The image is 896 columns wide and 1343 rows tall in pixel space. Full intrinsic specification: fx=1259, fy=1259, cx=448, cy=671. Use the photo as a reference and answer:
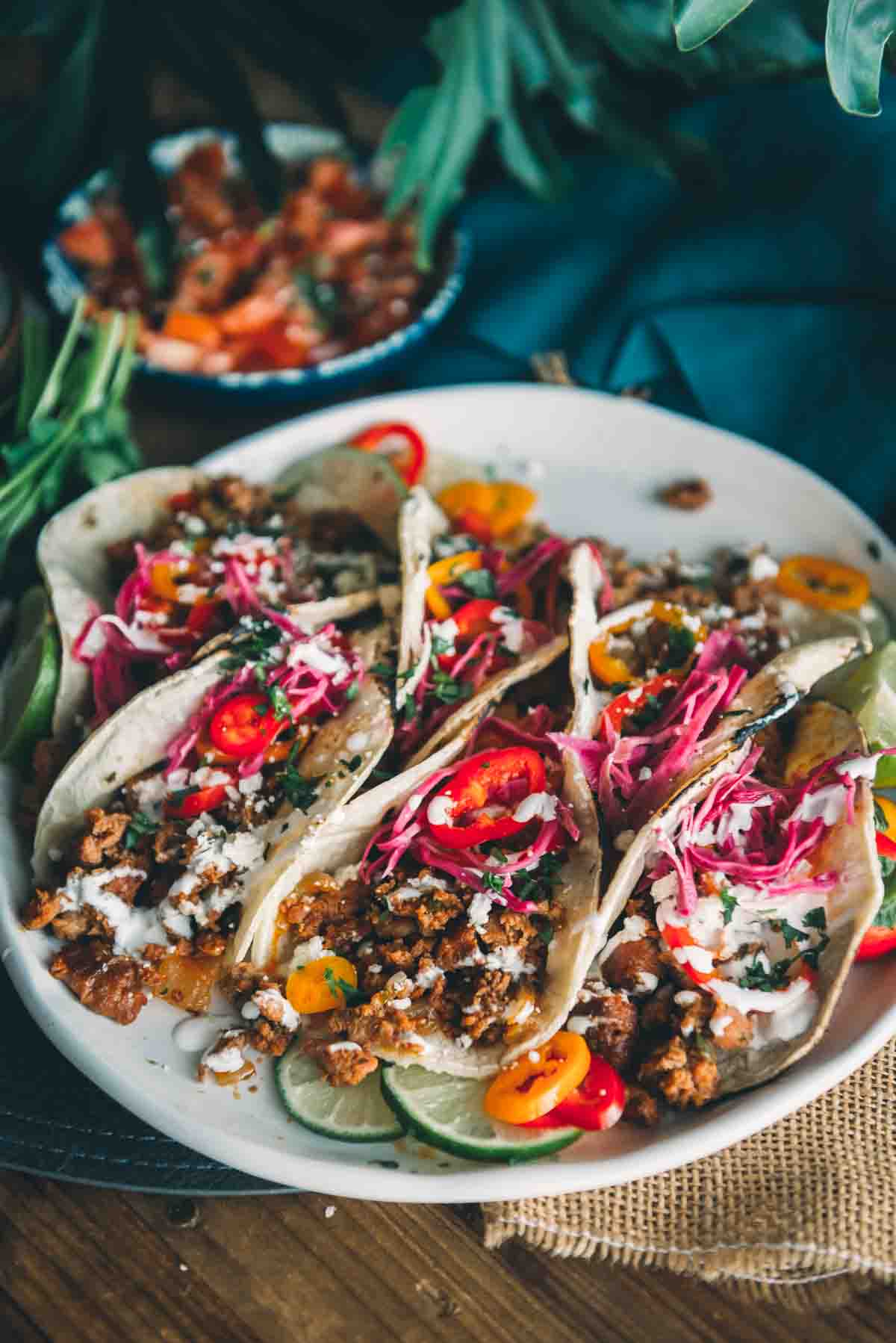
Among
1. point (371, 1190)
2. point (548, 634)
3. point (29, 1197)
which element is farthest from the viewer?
point (548, 634)

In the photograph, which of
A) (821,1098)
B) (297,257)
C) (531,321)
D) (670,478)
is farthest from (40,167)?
(821,1098)

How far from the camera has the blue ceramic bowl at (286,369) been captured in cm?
443

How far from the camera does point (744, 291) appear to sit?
14.0ft

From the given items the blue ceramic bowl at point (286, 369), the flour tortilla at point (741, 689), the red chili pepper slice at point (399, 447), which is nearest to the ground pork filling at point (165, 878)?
the flour tortilla at point (741, 689)

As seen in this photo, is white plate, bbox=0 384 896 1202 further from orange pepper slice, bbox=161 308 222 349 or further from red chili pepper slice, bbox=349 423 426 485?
orange pepper slice, bbox=161 308 222 349

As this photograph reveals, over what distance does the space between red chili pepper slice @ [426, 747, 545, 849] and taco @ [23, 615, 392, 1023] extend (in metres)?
0.22

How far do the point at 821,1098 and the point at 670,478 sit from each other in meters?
2.01

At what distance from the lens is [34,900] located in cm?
299

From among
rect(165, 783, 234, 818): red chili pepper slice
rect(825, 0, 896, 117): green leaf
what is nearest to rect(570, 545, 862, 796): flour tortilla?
rect(165, 783, 234, 818): red chili pepper slice

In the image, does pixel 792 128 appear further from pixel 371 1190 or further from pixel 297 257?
pixel 371 1190

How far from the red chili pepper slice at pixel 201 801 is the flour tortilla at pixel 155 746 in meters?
0.16

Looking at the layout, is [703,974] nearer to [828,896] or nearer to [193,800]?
[828,896]

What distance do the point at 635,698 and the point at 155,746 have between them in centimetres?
122

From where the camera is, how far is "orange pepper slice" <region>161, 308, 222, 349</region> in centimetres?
466
